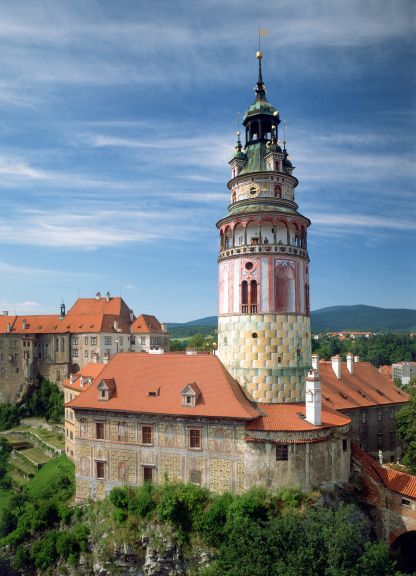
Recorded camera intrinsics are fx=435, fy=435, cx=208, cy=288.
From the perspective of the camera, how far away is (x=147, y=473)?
93.2ft

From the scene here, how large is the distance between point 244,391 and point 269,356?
9.33 ft

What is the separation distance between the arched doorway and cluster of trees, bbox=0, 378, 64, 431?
43.6 meters

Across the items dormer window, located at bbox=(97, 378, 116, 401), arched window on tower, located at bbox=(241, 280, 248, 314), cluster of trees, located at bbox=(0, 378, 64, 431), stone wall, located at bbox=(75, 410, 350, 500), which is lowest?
cluster of trees, located at bbox=(0, 378, 64, 431)

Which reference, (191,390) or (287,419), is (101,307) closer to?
(191,390)

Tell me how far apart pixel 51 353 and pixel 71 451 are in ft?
78.1

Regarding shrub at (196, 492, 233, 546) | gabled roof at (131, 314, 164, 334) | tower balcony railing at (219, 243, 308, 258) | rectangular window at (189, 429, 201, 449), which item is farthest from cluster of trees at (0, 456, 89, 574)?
gabled roof at (131, 314, 164, 334)

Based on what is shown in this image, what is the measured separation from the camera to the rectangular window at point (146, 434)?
28359 mm

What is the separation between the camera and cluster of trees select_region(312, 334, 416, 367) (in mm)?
131625

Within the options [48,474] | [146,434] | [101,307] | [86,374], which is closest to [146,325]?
[101,307]

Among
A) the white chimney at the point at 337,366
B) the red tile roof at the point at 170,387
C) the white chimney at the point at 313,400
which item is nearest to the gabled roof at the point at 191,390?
the red tile roof at the point at 170,387

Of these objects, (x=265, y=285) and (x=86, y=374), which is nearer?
(x=265, y=285)

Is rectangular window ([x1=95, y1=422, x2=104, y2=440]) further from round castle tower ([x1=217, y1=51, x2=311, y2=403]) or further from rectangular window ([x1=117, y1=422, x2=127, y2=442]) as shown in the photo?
round castle tower ([x1=217, y1=51, x2=311, y2=403])

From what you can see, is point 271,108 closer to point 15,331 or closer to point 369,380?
point 369,380

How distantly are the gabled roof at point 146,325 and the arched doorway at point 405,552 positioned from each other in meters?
44.6
